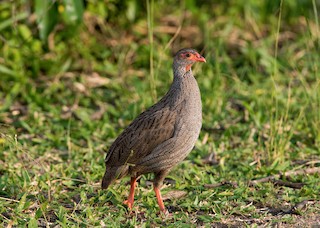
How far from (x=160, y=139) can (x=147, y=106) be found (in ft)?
7.39

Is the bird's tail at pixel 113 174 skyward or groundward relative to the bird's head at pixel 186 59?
groundward

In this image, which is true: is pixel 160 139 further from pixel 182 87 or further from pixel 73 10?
pixel 73 10

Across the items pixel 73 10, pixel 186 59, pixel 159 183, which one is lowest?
pixel 159 183

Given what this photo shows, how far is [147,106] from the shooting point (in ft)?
25.8

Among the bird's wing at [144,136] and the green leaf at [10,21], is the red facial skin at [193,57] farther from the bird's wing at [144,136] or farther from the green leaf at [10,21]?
the green leaf at [10,21]

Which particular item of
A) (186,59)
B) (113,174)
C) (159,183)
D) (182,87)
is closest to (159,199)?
(159,183)

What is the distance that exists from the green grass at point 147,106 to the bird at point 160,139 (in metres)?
0.28

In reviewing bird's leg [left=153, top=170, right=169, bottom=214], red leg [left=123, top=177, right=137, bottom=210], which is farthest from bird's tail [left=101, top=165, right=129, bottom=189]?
bird's leg [left=153, top=170, right=169, bottom=214]

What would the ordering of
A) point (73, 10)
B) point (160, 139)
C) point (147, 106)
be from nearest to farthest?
1. point (160, 139)
2. point (73, 10)
3. point (147, 106)

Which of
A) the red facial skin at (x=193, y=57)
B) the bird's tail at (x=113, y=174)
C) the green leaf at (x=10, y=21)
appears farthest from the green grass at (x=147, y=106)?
the red facial skin at (x=193, y=57)

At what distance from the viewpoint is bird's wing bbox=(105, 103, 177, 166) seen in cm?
564

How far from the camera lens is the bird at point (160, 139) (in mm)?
5602

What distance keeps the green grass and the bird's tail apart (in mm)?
175

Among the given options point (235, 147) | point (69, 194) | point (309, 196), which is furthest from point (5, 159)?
point (309, 196)
